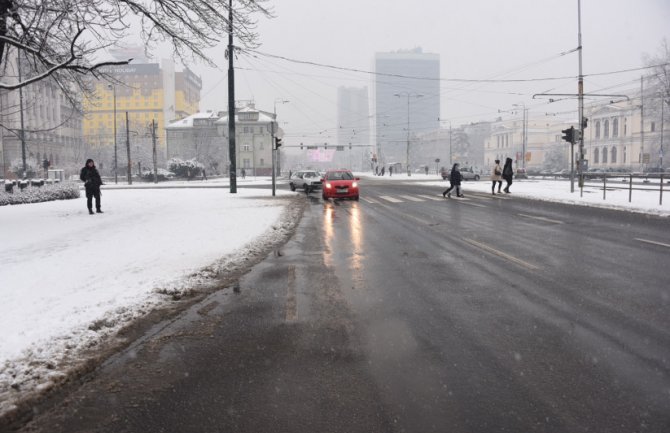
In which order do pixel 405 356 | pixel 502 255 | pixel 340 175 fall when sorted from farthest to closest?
1. pixel 340 175
2. pixel 502 255
3. pixel 405 356

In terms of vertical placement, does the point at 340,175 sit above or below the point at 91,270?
above

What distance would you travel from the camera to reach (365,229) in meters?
12.3

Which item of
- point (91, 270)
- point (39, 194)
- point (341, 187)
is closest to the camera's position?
point (91, 270)

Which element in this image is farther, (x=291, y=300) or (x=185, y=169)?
(x=185, y=169)

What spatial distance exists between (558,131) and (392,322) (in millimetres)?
131727

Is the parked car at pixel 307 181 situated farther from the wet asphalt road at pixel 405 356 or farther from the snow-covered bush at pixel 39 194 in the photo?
the wet asphalt road at pixel 405 356

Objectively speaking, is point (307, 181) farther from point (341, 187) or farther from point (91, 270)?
point (91, 270)

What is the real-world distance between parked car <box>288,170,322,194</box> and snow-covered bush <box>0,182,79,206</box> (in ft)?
42.0

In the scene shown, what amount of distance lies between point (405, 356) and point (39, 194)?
77.1 ft

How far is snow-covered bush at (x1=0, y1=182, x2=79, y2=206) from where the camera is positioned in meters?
21.2

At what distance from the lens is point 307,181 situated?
3030 centimetres

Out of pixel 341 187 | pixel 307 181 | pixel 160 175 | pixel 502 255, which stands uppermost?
pixel 160 175

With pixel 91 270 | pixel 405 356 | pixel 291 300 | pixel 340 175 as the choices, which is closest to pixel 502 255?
pixel 291 300

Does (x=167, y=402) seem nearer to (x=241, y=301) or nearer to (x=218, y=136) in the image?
(x=241, y=301)
